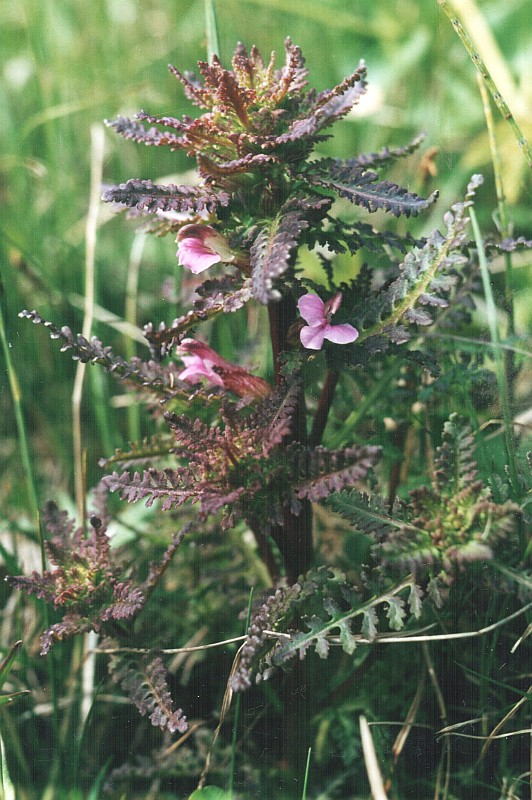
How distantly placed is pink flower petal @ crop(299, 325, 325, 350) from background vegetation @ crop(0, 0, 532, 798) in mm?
284

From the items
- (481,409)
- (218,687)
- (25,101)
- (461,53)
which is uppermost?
(25,101)

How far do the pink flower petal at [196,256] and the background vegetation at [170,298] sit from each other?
0.32 metres

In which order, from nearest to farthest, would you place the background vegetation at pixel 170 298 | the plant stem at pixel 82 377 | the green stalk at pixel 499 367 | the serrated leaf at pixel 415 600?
the serrated leaf at pixel 415 600 → the green stalk at pixel 499 367 → the background vegetation at pixel 170 298 → the plant stem at pixel 82 377

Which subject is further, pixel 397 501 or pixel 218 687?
pixel 218 687

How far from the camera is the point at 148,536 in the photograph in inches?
48.4

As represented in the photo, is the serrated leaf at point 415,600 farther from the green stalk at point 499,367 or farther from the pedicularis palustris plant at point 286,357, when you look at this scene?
the green stalk at point 499,367

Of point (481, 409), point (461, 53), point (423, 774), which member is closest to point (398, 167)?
point (461, 53)

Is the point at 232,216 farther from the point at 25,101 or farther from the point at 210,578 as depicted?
the point at 25,101

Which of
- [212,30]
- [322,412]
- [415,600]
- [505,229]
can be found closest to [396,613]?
[415,600]

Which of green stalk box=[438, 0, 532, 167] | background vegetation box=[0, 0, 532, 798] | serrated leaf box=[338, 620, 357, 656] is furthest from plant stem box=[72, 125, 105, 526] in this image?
green stalk box=[438, 0, 532, 167]

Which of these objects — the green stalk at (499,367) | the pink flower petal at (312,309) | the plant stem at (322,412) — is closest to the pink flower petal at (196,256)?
the pink flower petal at (312,309)

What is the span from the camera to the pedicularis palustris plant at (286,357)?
808 millimetres

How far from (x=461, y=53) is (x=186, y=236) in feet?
4.91

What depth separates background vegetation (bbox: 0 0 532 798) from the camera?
3.41 ft
